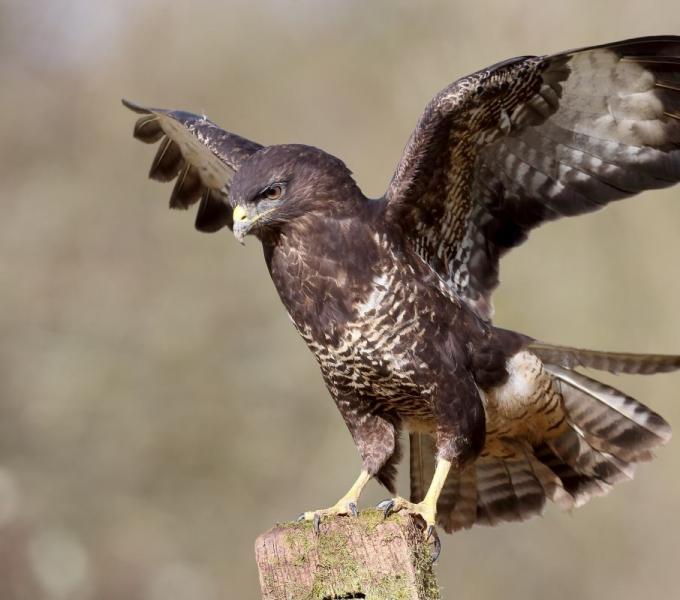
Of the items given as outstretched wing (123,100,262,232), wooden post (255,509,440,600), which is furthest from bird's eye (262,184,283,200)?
wooden post (255,509,440,600)

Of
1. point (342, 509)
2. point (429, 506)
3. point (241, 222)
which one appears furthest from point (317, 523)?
point (241, 222)

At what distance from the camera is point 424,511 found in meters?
4.79

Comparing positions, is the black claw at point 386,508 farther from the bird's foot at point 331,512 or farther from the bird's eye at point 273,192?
the bird's eye at point 273,192

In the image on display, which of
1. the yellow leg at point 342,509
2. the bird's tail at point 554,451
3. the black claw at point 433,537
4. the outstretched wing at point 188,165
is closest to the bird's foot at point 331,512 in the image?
the yellow leg at point 342,509

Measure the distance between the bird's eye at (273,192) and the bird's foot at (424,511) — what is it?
1.34 m

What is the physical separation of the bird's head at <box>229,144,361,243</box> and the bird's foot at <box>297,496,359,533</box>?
45.3 inches

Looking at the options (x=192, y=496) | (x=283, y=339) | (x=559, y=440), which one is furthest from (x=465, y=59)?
(x=559, y=440)

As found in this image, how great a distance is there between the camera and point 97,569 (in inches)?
421

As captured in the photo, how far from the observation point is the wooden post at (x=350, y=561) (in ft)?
12.7

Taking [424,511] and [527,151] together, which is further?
[527,151]

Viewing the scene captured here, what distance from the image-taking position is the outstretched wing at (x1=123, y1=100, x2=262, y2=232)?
20.7 feet

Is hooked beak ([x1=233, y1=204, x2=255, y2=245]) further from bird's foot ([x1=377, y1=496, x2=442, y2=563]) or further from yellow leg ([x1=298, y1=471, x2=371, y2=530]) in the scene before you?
bird's foot ([x1=377, y1=496, x2=442, y2=563])

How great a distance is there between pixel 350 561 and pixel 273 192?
1741 millimetres

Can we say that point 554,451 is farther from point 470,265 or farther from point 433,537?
point 433,537
